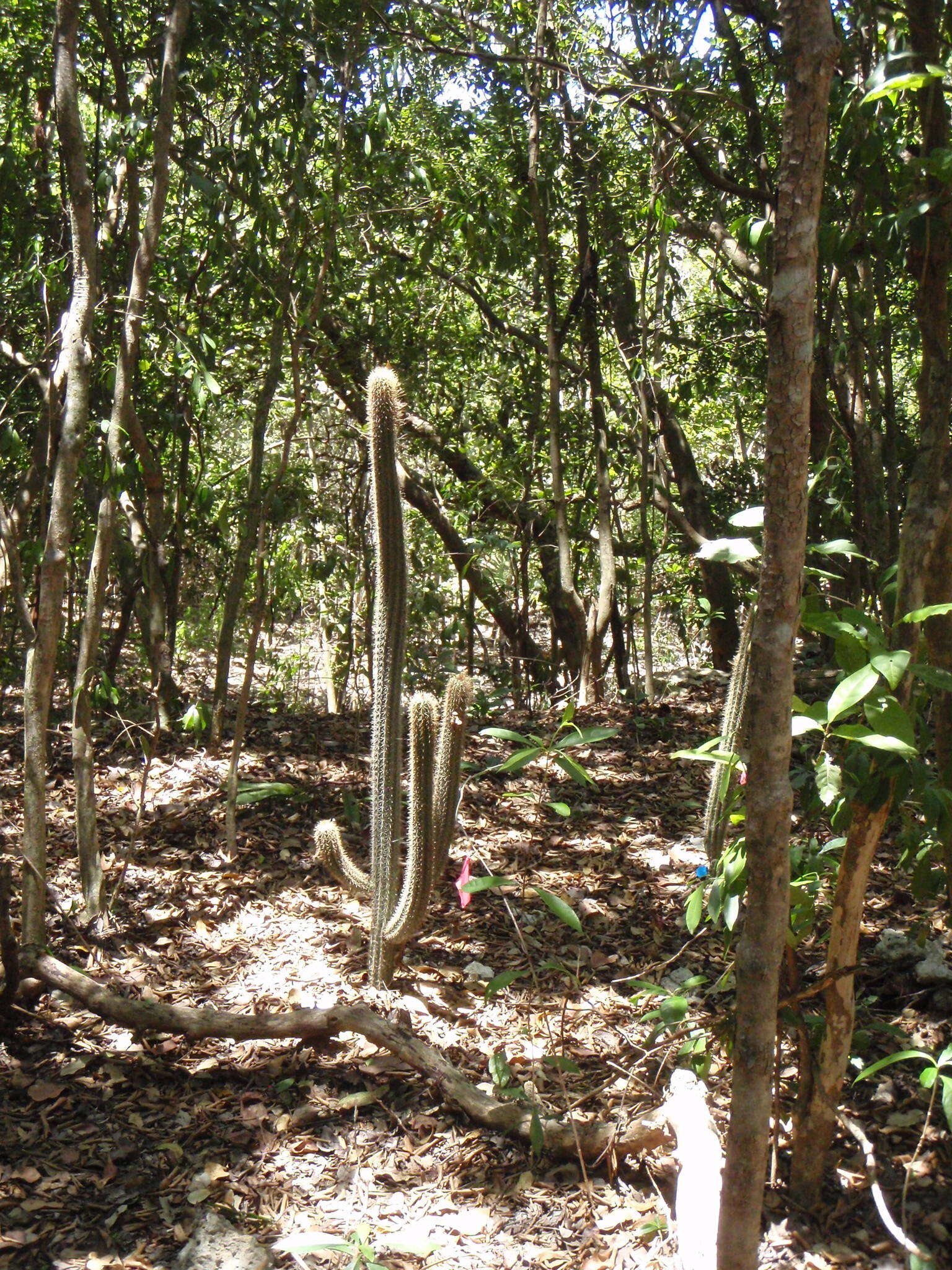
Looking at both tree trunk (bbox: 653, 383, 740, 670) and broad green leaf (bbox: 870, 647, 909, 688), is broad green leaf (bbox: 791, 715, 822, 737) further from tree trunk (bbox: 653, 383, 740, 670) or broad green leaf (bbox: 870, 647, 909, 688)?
tree trunk (bbox: 653, 383, 740, 670)

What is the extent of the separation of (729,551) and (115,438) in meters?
2.43

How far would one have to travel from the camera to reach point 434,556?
7.82 meters

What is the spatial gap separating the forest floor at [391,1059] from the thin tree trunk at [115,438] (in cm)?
42

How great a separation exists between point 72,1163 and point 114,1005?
52 cm

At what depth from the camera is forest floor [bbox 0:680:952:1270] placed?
264 centimetres

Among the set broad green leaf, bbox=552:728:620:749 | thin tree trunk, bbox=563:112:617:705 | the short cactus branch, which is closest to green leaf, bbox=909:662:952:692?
broad green leaf, bbox=552:728:620:749

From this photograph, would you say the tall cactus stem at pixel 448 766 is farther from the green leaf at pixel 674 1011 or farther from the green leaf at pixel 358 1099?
the green leaf at pixel 674 1011

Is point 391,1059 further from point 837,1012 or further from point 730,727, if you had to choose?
point 730,727

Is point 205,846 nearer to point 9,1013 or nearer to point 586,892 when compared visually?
point 9,1013

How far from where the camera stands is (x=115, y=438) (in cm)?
365

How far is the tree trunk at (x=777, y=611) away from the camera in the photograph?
1633mm

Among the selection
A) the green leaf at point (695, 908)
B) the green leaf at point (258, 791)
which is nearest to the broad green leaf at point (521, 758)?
the green leaf at point (695, 908)

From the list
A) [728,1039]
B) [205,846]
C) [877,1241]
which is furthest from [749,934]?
[205,846]

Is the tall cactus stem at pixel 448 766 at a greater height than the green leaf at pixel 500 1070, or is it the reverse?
the tall cactus stem at pixel 448 766
